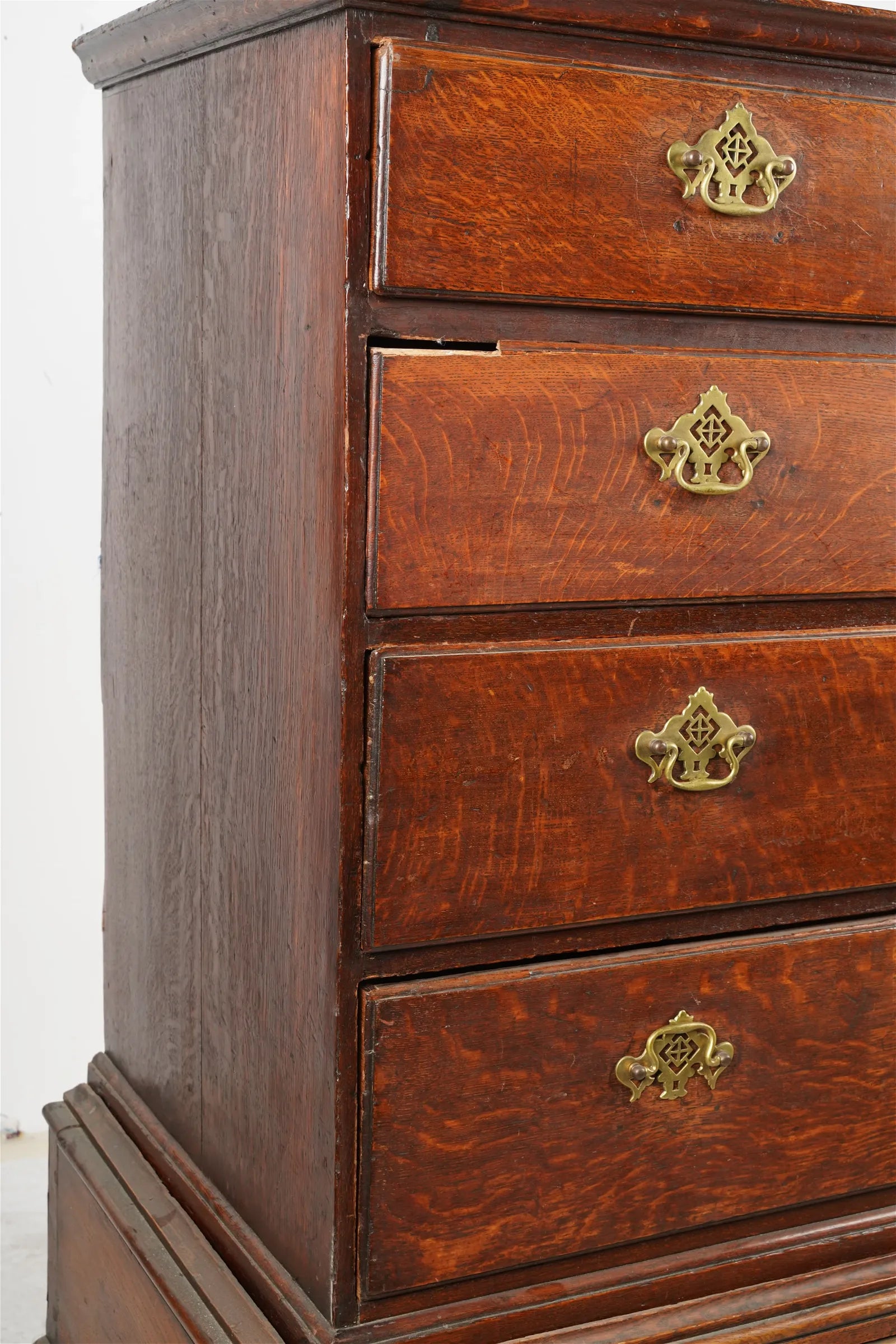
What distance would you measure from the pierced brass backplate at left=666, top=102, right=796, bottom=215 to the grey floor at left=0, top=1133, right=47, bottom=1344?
1264mm

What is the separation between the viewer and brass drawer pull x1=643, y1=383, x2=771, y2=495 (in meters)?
1.15

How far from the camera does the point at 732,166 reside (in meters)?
1.15

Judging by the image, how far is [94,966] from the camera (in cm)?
193

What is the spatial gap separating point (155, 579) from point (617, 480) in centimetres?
47

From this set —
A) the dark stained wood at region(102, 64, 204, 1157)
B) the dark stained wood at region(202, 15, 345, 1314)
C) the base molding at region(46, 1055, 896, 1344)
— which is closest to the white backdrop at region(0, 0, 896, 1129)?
the dark stained wood at region(102, 64, 204, 1157)

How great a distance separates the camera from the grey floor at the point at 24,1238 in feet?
5.41

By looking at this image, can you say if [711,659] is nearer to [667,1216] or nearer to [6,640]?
[667,1216]

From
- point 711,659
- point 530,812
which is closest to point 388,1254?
point 530,812

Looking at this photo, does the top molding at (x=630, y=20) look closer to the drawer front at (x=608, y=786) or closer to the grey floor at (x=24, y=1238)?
the drawer front at (x=608, y=786)

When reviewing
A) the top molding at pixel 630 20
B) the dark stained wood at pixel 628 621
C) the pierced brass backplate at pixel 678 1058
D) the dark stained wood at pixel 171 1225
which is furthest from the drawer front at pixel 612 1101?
the top molding at pixel 630 20

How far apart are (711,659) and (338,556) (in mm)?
306

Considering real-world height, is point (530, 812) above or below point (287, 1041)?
above

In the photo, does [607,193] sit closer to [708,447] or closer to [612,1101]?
[708,447]

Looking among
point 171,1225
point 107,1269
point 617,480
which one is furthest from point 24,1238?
point 617,480
